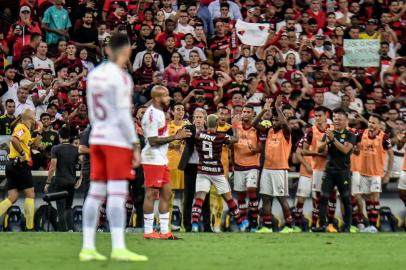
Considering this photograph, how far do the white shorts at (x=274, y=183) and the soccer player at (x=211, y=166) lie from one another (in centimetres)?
119

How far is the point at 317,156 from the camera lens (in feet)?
74.8

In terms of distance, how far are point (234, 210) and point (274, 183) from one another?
1366 millimetres

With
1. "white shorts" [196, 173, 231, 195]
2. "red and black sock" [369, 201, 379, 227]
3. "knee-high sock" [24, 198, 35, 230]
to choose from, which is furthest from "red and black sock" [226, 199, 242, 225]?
"knee-high sock" [24, 198, 35, 230]

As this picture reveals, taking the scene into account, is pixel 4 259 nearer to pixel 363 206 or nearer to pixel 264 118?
pixel 264 118

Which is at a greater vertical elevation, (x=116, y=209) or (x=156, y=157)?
(x=156, y=157)

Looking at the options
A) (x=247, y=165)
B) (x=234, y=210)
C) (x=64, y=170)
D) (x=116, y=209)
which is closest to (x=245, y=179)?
(x=247, y=165)

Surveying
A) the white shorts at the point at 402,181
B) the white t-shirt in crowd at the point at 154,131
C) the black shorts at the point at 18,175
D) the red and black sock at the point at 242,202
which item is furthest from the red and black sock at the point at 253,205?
the white t-shirt in crowd at the point at 154,131

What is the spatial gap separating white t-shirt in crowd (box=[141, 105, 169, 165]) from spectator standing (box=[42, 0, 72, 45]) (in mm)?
10531

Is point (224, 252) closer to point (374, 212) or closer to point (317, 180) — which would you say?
point (317, 180)

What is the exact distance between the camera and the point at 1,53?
1022 inches

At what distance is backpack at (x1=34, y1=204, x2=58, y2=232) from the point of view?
22141mm

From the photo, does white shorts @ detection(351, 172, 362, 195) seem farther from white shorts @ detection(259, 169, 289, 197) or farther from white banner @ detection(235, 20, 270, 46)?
white banner @ detection(235, 20, 270, 46)

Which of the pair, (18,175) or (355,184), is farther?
(355,184)

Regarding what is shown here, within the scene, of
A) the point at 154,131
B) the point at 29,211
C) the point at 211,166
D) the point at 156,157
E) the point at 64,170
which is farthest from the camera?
the point at 211,166
